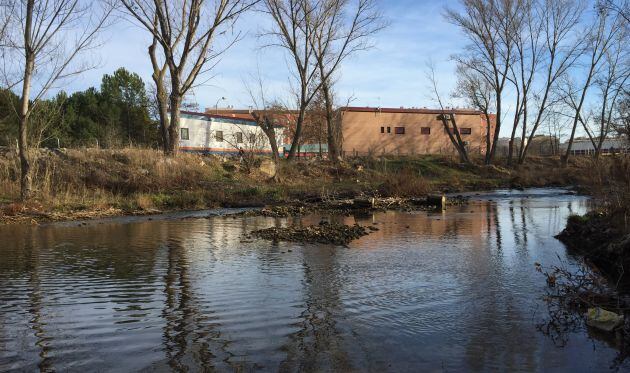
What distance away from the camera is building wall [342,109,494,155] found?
69.4m

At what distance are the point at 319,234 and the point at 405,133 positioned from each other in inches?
2376

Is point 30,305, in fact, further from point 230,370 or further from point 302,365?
point 302,365

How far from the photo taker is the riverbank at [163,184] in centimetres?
1995

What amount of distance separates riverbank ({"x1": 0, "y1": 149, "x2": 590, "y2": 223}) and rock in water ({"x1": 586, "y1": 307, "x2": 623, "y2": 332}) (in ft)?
36.9

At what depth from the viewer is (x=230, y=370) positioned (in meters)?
4.80

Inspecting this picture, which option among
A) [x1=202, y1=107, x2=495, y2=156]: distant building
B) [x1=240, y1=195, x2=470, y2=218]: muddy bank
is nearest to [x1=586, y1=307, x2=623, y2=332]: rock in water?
[x1=240, y1=195, x2=470, y2=218]: muddy bank

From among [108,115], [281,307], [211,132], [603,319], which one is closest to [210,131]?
[211,132]

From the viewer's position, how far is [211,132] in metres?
47.8

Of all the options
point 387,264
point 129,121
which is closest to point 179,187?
point 387,264

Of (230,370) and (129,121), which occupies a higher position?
(129,121)

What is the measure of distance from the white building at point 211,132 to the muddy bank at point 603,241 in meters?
30.8

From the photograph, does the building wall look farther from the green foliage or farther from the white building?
the green foliage

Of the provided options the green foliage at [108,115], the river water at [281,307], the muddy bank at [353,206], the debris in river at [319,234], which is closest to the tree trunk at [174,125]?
the muddy bank at [353,206]

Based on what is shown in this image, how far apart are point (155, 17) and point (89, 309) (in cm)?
2733
